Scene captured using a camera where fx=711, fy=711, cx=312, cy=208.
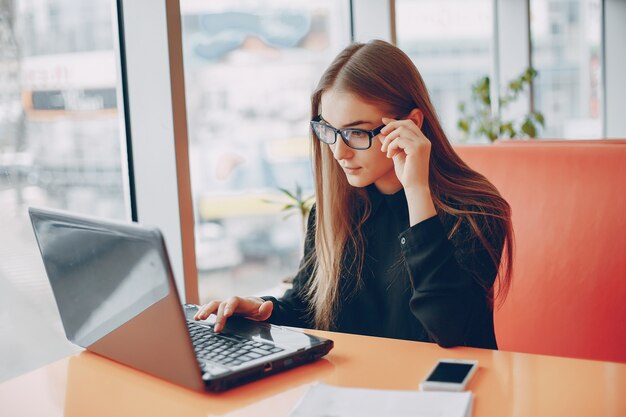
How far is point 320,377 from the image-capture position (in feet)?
3.47

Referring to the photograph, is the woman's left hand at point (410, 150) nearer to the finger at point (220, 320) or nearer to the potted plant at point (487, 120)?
the finger at point (220, 320)

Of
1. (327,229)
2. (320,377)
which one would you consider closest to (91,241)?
(320,377)

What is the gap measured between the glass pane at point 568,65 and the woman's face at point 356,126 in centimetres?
396

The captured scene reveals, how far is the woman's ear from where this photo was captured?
1.50m

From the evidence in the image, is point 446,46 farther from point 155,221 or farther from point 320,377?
point 320,377

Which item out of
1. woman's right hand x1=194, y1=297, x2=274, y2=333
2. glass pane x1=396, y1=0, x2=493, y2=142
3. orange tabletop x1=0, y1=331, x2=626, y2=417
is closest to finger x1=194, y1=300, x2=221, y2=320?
woman's right hand x1=194, y1=297, x2=274, y2=333

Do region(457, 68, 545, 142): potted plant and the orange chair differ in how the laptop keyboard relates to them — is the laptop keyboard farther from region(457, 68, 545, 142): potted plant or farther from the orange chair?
region(457, 68, 545, 142): potted plant

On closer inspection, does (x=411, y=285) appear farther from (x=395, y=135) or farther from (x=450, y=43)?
(x=450, y=43)

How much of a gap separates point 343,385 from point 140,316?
0.30 meters

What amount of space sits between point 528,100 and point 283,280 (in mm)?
3037

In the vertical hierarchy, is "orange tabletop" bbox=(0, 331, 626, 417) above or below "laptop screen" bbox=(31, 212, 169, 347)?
below

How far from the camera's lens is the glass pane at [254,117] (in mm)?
2977

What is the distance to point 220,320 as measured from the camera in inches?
48.7

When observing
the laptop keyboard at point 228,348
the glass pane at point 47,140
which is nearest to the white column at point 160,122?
the glass pane at point 47,140
